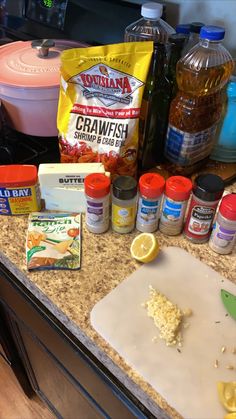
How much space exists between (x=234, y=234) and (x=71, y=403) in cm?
66

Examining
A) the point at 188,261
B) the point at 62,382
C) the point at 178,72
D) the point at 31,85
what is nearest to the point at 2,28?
the point at 31,85

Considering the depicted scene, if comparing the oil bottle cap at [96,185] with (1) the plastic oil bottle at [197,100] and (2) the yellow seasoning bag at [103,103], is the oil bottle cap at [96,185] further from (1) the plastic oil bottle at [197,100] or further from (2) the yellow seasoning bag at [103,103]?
(1) the plastic oil bottle at [197,100]

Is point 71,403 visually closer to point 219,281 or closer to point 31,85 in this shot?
point 219,281

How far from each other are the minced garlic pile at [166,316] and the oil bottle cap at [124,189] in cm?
19

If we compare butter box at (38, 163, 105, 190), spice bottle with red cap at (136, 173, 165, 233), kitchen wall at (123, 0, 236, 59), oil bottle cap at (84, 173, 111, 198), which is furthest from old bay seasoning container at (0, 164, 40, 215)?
kitchen wall at (123, 0, 236, 59)

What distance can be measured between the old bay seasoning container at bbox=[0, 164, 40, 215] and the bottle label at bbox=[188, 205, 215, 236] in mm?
325

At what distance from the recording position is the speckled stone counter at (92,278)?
551mm

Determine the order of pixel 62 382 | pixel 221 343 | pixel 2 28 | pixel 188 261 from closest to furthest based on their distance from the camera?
pixel 221 343 < pixel 188 261 < pixel 62 382 < pixel 2 28

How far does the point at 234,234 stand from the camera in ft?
2.20

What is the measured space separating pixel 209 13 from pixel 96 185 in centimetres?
57

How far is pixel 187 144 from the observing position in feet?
2.59

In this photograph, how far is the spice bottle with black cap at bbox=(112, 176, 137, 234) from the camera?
0.67 metres

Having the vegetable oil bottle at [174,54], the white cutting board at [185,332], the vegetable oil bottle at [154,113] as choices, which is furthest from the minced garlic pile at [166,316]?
the vegetable oil bottle at [174,54]

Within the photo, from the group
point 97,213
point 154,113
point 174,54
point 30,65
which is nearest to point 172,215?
point 97,213
